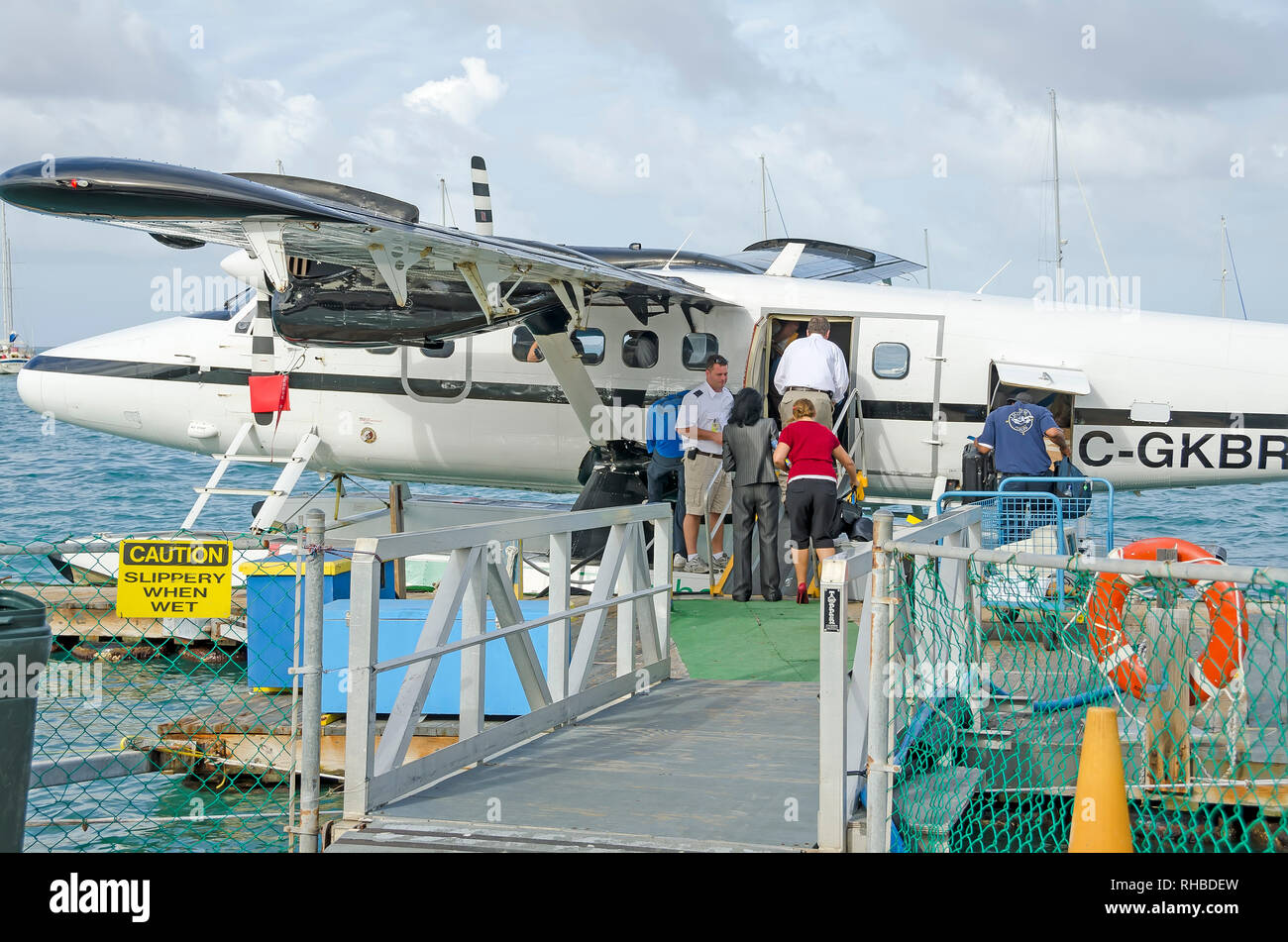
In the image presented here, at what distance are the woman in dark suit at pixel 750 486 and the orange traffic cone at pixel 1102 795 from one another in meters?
6.18

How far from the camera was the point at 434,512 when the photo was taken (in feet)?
48.1

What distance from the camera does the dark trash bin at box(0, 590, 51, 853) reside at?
447cm

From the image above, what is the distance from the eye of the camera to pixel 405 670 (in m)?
7.76

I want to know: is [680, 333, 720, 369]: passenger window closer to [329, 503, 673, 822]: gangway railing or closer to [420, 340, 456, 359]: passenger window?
[420, 340, 456, 359]: passenger window

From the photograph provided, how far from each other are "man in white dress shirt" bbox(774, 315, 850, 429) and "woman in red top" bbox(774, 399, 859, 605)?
117 cm

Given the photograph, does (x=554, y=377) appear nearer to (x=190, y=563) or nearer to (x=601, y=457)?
(x=601, y=457)

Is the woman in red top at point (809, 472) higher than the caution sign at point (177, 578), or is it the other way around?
the woman in red top at point (809, 472)

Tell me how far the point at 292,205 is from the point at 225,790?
168 inches

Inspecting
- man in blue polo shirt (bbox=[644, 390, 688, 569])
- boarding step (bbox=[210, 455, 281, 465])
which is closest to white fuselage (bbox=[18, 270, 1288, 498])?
boarding step (bbox=[210, 455, 281, 465])

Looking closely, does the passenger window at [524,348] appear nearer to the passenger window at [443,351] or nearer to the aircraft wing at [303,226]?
the passenger window at [443,351]

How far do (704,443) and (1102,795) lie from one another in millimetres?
7326

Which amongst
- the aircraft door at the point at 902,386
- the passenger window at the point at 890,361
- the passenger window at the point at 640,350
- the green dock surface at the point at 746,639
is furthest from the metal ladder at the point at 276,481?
the passenger window at the point at 890,361

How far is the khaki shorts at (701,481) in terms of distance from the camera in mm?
11406
